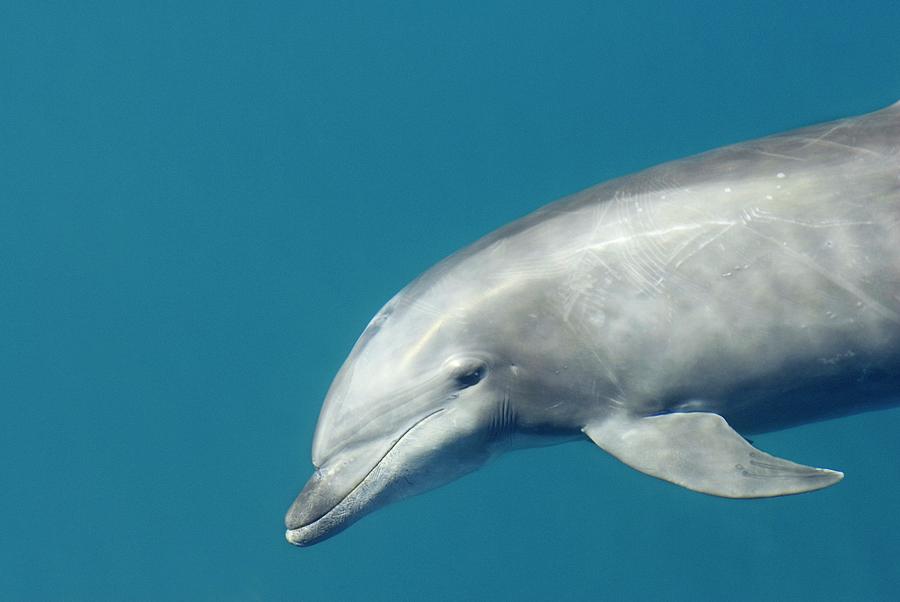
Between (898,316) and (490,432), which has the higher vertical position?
(898,316)

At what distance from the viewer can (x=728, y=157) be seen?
5684 mm

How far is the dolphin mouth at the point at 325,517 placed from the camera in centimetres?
552

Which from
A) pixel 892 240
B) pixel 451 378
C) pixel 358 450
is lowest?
pixel 358 450

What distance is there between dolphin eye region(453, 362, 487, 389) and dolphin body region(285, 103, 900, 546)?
13 mm

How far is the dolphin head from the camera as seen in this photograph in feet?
18.1

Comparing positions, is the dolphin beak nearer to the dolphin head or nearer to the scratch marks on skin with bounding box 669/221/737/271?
the dolphin head

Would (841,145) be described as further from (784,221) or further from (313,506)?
(313,506)

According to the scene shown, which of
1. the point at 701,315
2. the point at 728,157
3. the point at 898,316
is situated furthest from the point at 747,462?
the point at 728,157

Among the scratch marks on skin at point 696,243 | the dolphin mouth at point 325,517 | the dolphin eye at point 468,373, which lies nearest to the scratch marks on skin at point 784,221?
the scratch marks on skin at point 696,243

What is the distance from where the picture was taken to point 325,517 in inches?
217

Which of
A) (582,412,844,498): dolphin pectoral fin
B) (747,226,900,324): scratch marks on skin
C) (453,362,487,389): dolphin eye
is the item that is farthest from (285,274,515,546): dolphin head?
(747,226,900,324): scratch marks on skin

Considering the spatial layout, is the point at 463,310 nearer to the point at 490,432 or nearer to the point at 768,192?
the point at 490,432

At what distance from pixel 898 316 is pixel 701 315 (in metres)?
1.17

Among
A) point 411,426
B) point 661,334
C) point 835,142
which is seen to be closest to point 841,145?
point 835,142
